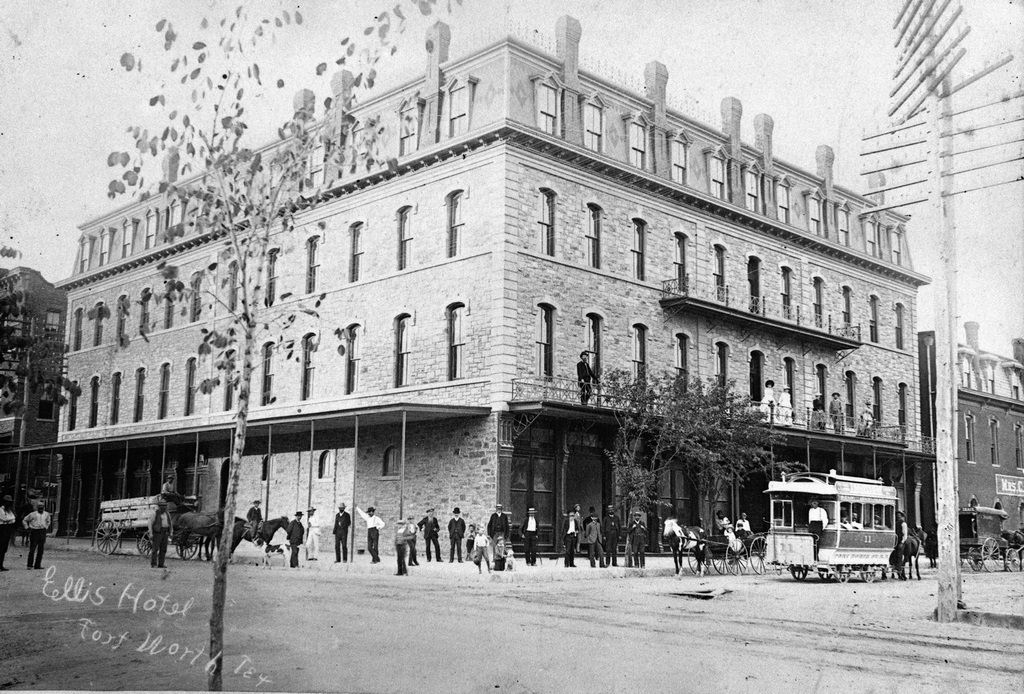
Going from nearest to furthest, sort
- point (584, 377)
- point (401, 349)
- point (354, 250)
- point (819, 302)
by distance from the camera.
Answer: point (584, 377) → point (401, 349) → point (354, 250) → point (819, 302)

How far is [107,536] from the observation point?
24078 mm

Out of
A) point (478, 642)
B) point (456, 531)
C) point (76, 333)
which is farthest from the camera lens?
point (456, 531)

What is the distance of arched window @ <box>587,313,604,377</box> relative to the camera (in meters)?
26.5

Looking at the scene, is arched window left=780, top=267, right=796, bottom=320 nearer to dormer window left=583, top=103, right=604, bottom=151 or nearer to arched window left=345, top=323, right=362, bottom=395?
dormer window left=583, top=103, right=604, bottom=151

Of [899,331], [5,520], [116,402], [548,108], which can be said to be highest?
[548,108]

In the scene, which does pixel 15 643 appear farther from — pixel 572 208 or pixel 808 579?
pixel 572 208

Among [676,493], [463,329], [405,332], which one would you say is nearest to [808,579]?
[676,493]

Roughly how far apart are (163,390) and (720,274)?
19.4 meters

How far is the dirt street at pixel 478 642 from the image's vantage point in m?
7.94

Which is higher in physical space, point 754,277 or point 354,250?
point 754,277

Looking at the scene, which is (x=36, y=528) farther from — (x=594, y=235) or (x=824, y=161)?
(x=824, y=161)

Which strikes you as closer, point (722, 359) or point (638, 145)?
point (638, 145)

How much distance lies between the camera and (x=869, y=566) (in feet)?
75.8

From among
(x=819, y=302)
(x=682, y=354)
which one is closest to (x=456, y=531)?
(x=682, y=354)
